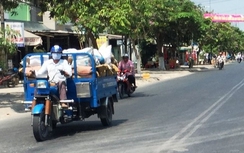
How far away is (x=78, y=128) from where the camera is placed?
12.6 m

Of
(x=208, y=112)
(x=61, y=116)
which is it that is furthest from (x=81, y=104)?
(x=208, y=112)

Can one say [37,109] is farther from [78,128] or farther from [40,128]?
[78,128]

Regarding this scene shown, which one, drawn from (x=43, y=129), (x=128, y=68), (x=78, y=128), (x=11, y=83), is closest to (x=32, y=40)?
(x=11, y=83)

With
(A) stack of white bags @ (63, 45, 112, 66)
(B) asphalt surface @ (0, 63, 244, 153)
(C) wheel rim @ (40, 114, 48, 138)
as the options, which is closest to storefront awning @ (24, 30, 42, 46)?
(B) asphalt surface @ (0, 63, 244, 153)

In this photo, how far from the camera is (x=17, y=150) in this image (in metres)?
9.83

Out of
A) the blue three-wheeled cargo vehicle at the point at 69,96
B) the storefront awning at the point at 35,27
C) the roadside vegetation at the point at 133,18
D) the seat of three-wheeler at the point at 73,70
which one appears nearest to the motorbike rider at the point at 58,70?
the blue three-wheeled cargo vehicle at the point at 69,96

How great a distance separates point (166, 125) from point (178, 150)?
10.4 ft

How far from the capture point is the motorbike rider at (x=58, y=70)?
431 inches

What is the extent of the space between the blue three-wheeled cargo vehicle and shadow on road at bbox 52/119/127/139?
8.2 inches

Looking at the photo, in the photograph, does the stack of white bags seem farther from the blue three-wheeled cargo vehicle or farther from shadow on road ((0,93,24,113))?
shadow on road ((0,93,24,113))

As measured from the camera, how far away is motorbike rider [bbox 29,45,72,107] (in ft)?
35.9

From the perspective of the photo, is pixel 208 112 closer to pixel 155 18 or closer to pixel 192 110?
pixel 192 110

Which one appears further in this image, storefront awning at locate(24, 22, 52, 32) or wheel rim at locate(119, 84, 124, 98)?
storefront awning at locate(24, 22, 52, 32)

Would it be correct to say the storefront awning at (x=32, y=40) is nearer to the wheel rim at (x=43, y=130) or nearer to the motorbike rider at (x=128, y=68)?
the motorbike rider at (x=128, y=68)
